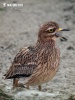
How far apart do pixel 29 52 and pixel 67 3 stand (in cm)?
766

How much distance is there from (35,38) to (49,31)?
169 inches

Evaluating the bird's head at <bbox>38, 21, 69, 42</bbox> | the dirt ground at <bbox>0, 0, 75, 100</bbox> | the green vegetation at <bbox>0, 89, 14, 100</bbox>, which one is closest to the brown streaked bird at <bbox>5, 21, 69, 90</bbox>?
the bird's head at <bbox>38, 21, 69, 42</bbox>

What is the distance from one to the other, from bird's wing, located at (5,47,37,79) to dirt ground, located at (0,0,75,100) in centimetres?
43

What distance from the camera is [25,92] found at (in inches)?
459

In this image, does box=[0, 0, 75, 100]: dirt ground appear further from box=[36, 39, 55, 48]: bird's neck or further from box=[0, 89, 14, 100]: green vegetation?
box=[36, 39, 55, 48]: bird's neck

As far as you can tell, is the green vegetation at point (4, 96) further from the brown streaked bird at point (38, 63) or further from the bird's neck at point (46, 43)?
the bird's neck at point (46, 43)

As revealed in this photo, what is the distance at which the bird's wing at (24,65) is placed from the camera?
1135cm

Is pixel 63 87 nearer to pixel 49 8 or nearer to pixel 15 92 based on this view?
pixel 15 92

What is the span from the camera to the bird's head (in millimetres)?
11625

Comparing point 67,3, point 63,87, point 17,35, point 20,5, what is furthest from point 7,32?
point 63,87

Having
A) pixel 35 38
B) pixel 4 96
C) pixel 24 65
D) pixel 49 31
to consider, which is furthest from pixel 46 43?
pixel 35 38

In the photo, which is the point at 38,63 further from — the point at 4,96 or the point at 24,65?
the point at 4,96

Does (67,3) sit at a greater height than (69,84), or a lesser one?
greater

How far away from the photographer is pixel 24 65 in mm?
11422
